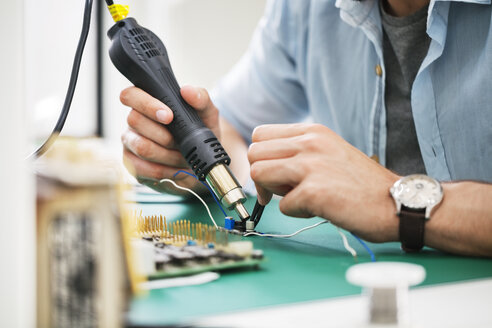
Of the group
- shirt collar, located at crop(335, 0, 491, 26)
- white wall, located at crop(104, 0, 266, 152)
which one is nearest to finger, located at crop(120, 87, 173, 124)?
shirt collar, located at crop(335, 0, 491, 26)

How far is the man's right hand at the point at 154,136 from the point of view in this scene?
31.4 inches

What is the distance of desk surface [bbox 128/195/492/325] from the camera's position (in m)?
0.38

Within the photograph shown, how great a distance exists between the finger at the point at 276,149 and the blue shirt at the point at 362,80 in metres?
0.39

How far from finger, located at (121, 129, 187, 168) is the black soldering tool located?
111 millimetres

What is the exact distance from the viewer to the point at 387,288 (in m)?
0.33

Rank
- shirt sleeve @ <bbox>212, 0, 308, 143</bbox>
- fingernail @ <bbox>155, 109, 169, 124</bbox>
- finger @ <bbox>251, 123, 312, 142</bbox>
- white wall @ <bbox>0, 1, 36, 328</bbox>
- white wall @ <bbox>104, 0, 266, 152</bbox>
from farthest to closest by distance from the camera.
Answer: white wall @ <bbox>104, 0, 266, 152</bbox> < shirt sleeve @ <bbox>212, 0, 308, 143</bbox> < fingernail @ <bbox>155, 109, 169, 124</bbox> < finger @ <bbox>251, 123, 312, 142</bbox> < white wall @ <bbox>0, 1, 36, 328</bbox>

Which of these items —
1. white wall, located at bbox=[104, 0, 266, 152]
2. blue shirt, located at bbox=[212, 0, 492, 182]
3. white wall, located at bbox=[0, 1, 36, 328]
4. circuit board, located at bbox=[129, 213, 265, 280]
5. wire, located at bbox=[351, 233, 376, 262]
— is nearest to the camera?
white wall, located at bbox=[0, 1, 36, 328]

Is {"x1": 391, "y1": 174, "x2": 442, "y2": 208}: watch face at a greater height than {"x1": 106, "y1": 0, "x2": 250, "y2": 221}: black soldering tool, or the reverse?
{"x1": 106, "y1": 0, "x2": 250, "y2": 221}: black soldering tool

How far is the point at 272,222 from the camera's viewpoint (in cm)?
76

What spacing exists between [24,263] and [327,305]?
8.0 inches

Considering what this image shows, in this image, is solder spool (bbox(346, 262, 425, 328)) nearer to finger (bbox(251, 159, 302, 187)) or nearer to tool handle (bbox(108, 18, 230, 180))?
finger (bbox(251, 159, 302, 187))

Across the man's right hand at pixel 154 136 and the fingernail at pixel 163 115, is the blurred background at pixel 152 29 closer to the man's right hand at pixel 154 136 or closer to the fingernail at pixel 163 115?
the man's right hand at pixel 154 136

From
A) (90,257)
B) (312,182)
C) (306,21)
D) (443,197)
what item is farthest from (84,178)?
(306,21)

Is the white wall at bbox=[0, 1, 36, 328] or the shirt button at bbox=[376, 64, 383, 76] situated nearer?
the white wall at bbox=[0, 1, 36, 328]
